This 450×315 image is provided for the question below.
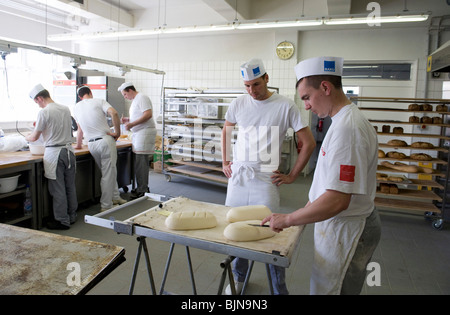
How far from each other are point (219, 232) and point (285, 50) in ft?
19.6

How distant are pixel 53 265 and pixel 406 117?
685 cm

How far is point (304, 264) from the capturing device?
3133 mm

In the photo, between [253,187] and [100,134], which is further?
[100,134]

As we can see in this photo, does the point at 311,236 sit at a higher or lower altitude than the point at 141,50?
lower

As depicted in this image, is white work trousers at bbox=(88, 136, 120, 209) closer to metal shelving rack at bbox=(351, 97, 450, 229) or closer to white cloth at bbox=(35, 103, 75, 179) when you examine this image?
white cloth at bbox=(35, 103, 75, 179)

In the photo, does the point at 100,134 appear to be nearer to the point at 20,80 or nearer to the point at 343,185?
the point at 343,185

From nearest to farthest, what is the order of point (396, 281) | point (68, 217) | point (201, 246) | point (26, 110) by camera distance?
point (201, 246) → point (396, 281) → point (68, 217) → point (26, 110)

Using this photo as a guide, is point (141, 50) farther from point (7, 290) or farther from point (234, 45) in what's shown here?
point (7, 290)

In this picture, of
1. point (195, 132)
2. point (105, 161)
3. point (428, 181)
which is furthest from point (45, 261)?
point (428, 181)

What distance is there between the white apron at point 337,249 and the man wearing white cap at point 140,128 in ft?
12.9

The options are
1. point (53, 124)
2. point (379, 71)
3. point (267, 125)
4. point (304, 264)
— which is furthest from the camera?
point (379, 71)

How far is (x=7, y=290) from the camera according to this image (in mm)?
1156

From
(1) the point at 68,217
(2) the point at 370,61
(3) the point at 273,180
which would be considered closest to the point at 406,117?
(2) the point at 370,61

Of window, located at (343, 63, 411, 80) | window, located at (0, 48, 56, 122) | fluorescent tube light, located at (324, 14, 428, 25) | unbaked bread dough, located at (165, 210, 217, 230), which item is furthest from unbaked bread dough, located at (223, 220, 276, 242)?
window, located at (0, 48, 56, 122)
